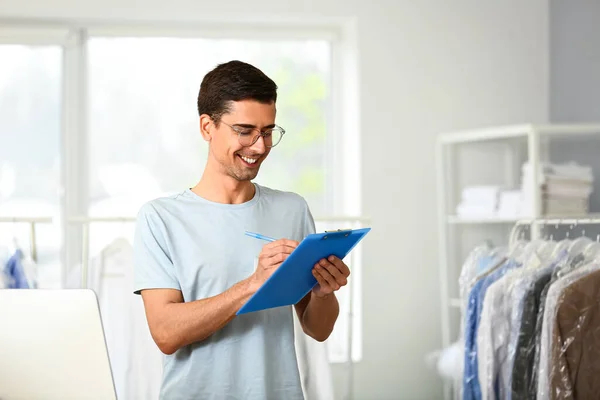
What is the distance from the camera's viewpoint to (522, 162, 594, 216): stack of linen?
343 centimetres

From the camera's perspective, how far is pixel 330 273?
5.28 ft

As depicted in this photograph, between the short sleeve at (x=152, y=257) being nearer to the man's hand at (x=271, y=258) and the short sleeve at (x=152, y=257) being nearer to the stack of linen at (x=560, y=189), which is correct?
the man's hand at (x=271, y=258)

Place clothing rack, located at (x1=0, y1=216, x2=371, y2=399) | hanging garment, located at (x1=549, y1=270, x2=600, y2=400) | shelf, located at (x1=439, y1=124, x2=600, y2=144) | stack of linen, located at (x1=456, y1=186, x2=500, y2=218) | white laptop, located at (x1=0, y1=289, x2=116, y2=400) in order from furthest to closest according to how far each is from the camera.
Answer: stack of linen, located at (x1=456, y1=186, x2=500, y2=218)
shelf, located at (x1=439, y1=124, x2=600, y2=144)
clothing rack, located at (x1=0, y1=216, x2=371, y2=399)
hanging garment, located at (x1=549, y1=270, x2=600, y2=400)
white laptop, located at (x1=0, y1=289, x2=116, y2=400)

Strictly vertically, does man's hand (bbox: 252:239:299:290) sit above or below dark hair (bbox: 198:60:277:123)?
below

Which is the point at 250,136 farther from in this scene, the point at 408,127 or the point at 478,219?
the point at 408,127

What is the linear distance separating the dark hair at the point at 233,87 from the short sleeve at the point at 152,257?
0.76 ft

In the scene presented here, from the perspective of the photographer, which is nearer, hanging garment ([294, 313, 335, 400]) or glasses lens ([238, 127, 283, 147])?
glasses lens ([238, 127, 283, 147])

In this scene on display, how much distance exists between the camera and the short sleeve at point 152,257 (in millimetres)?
1646

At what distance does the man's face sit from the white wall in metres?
2.28

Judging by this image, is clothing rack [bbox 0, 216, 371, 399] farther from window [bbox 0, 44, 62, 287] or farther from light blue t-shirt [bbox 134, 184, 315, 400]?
light blue t-shirt [bbox 134, 184, 315, 400]

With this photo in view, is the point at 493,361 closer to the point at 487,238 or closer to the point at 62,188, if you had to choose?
the point at 487,238

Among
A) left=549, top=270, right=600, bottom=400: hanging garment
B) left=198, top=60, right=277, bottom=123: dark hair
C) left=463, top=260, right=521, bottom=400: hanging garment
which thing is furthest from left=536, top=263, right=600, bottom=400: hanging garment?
left=198, top=60, right=277, bottom=123: dark hair

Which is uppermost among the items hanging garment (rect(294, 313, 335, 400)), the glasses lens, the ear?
the ear

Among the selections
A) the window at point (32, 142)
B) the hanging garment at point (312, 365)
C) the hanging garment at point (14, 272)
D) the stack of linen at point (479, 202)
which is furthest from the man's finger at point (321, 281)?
the window at point (32, 142)
